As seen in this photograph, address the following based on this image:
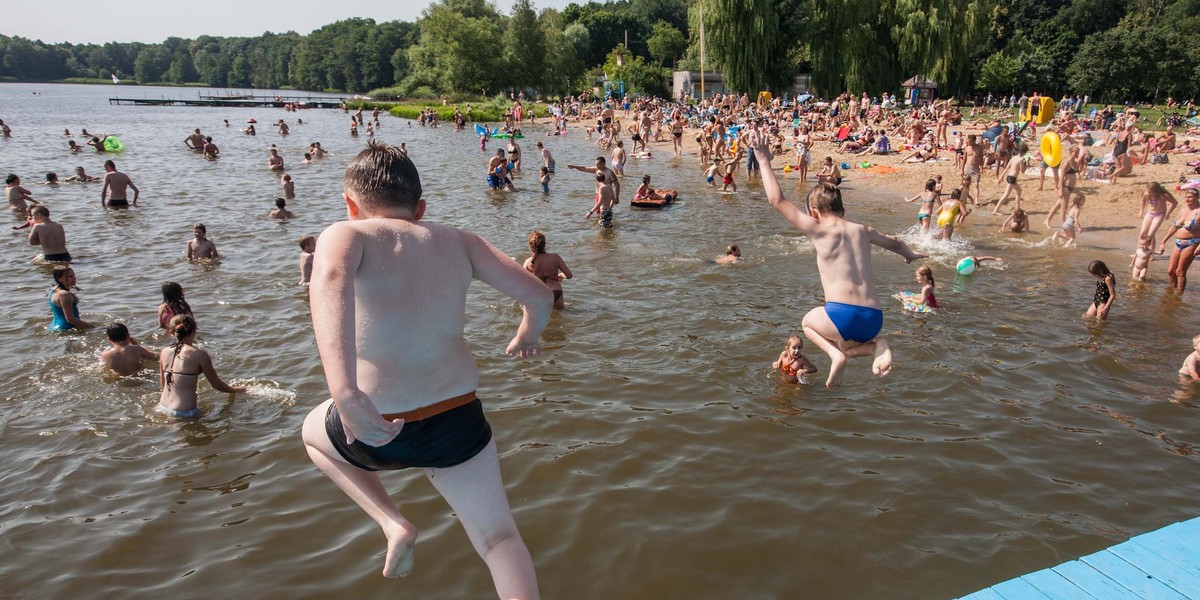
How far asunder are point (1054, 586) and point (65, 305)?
1083cm

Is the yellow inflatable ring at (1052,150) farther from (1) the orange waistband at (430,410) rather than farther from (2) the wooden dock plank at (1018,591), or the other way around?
(1) the orange waistband at (430,410)

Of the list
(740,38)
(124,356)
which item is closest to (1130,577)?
(124,356)

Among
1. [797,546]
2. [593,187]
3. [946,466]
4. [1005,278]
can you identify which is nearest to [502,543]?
[797,546]

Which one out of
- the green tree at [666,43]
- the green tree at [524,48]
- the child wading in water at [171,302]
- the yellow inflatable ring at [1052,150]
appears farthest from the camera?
the green tree at [666,43]

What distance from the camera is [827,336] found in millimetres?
5438

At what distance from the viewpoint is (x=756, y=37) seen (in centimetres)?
4234

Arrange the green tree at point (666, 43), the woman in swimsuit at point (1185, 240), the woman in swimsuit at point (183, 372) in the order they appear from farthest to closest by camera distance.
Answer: the green tree at point (666, 43)
the woman in swimsuit at point (1185, 240)
the woman in swimsuit at point (183, 372)

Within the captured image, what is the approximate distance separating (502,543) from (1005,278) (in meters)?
12.3

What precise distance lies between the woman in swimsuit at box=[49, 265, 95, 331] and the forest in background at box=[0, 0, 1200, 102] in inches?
1510

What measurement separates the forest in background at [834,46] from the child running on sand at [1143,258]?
106ft

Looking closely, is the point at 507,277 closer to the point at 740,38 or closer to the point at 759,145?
the point at 759,145

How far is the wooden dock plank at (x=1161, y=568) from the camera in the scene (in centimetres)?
392

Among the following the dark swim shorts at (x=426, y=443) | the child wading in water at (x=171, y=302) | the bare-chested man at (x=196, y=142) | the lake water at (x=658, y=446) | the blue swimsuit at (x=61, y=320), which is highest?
the bare-chested man at (x=196, y=142)

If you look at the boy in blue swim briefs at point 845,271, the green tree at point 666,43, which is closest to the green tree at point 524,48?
the green tree at point 666,43
